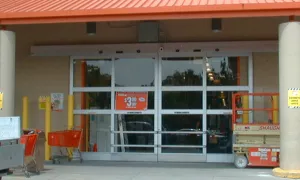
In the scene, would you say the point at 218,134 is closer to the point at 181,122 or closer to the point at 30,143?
the point at 181,122

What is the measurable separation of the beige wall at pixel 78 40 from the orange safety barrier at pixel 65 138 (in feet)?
4.51

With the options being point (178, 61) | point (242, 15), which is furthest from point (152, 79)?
point (242, 15)

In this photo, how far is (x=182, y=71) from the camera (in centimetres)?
1402

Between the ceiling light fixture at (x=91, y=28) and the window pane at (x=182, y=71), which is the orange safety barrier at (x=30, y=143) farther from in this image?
the window pane at (x=182, y=71)

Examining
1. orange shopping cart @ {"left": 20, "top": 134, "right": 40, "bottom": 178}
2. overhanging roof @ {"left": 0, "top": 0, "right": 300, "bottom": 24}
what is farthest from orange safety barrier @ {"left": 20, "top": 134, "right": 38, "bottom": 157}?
overhanging roof @ {"left": 0, "top": 0, "right": 300, "bottom": 24}

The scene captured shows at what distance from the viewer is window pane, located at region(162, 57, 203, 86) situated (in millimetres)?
13914

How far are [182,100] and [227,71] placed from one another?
62.0 inches

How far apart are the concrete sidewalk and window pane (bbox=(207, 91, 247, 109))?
1726mm

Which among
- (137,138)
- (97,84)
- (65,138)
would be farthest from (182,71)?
(65,138)

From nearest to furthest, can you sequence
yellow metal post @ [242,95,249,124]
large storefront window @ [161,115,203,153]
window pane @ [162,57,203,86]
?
yellow metal post @ [242,95,249,124] → large storefront window @ [161,115,203,153] → window pane @ [162,57,203,86]

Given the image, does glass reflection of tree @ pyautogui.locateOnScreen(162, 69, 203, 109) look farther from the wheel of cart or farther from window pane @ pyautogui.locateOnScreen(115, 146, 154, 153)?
the wheel of cart

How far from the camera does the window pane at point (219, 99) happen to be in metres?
13.7

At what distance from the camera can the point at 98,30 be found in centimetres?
1448

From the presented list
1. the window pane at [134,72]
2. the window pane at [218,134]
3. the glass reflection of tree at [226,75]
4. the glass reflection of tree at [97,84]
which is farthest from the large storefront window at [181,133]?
the glass reflection of tree at [97,84]
